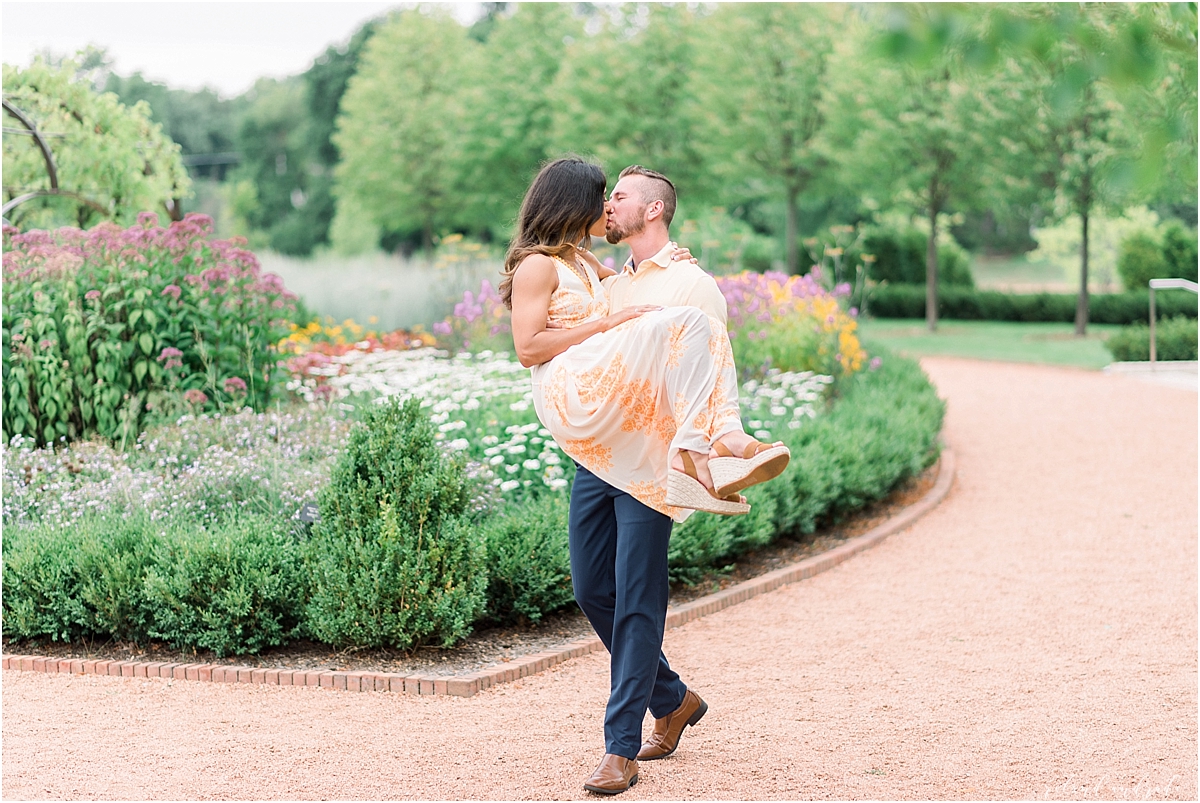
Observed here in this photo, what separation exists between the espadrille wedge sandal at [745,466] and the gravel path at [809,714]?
3.22 ft

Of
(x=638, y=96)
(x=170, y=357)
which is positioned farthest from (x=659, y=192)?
(x=638, y=96)

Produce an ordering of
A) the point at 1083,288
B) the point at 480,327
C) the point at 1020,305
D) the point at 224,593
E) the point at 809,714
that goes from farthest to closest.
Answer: the point at 1020,305 < the point at 1083,288 < the point at 480,327 < the point at 224,593 < the point at 809,714

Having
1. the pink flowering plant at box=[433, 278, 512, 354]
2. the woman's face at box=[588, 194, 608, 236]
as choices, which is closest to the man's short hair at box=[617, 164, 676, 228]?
the woman's face at box=[588, 194, 608, 236]

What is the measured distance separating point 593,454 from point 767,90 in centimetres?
Answer: 2226

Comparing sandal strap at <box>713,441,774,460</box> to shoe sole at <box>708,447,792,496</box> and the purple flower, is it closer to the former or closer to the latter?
shoe sole at <box>708,447,792,496</box>

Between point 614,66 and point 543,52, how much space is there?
3846mm

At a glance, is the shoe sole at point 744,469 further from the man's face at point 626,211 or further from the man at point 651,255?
the man's face at point 626,211

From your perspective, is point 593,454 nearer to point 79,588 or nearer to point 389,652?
point 389,652

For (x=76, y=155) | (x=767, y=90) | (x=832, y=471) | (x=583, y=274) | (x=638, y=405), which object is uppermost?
(x=767, y=90)

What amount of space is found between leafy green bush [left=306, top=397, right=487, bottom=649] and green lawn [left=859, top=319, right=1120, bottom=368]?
1117cm

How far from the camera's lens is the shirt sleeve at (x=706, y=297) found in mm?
3285

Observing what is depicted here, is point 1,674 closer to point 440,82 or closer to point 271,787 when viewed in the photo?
point 271,787

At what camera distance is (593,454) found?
328cm

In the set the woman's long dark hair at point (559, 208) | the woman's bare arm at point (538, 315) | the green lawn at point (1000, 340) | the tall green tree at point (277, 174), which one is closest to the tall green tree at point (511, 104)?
the green lawn at point (1000, 340)
